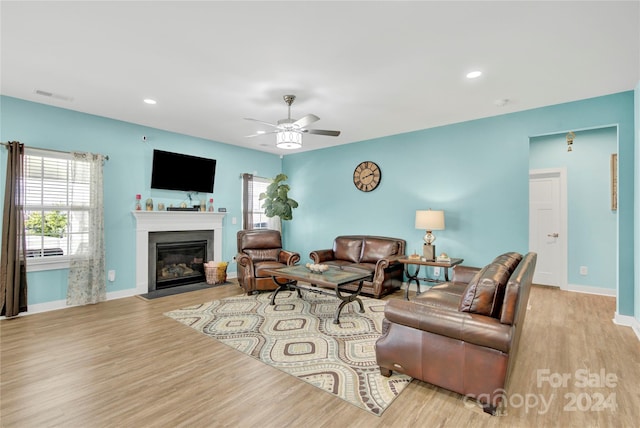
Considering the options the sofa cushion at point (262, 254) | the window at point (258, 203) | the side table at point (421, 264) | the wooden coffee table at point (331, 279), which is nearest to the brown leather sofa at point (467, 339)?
the wooden coffee table at point (331, 279)

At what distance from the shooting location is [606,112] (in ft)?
12.1

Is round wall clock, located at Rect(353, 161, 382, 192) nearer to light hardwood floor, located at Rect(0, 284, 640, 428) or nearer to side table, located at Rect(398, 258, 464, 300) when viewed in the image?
side table, located at Rect(398, 258, 464, 300)

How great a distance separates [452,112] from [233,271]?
16.4ft

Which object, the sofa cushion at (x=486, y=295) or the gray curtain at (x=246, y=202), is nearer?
the sofa cushion at (x=486, y=295)

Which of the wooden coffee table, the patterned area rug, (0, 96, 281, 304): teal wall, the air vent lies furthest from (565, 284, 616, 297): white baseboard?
the air vent

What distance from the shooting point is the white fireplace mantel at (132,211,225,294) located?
4.93m

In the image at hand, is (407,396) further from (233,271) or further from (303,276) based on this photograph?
(233,271)

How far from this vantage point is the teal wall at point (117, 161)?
3939 millimetres

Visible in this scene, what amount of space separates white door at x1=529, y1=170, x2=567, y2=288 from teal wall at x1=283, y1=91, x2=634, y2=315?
173 cm

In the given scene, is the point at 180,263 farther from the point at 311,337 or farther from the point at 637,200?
the point at 637,200

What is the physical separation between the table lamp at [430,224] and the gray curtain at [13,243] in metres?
5.39

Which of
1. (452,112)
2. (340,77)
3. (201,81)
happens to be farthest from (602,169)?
(201,81)

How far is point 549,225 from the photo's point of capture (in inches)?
216

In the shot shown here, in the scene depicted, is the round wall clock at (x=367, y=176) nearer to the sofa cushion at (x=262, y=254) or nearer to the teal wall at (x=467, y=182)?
the teal wall at (x=467, y=182)
